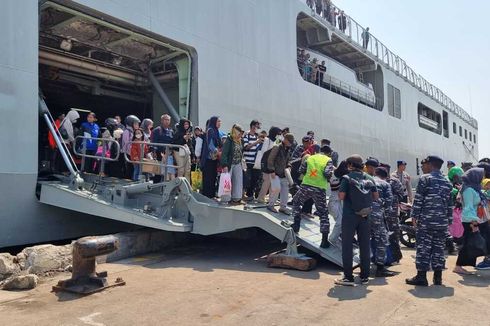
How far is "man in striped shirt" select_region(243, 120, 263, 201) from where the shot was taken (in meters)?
7.21

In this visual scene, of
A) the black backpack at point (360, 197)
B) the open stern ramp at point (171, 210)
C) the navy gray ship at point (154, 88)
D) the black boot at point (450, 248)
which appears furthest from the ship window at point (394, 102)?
the black backpack at point (360, 197)

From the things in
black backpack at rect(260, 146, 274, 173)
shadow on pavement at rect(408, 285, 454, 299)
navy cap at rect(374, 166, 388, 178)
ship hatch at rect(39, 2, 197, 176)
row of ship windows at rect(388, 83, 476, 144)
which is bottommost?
shadow on pavement at rect(408, 285, 454, 299)

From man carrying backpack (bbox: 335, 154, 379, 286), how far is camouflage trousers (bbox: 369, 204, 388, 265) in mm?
487

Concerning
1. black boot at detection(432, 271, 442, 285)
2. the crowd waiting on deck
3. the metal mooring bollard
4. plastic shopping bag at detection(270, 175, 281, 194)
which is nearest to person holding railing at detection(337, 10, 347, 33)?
the crowd waiting on deck

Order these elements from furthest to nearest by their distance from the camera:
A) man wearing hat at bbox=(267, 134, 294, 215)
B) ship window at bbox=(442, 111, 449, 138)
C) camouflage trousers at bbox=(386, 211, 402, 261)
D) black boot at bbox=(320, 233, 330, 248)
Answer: ship window at bbox=(442, 111, 449, 138) < man wearing hat at bbox=(267, 134, 294, 215) < camouflage trousers at bbox=(386, 211, 402, 261) < black boot at bbox=(320, 233, 330, 248)

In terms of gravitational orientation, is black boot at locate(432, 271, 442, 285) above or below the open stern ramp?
below

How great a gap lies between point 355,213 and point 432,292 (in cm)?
109

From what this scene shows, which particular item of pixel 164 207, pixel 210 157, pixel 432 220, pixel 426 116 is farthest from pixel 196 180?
pixel 426 116

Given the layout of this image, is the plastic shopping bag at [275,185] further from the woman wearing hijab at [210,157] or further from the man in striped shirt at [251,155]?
the woman wearing hijab at [210,157]

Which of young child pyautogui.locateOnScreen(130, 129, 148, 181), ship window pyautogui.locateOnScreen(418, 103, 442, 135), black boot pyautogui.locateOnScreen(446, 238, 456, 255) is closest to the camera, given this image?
black boot pyautogui.locateOnScreen(446, 238, 456, 255)

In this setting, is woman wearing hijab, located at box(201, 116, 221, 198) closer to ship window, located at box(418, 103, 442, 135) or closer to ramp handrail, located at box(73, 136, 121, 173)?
ramp handrail, located at box(73, 136, 121, 173)

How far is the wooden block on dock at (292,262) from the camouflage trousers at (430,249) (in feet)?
4.08

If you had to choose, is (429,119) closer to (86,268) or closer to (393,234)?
(393,234)

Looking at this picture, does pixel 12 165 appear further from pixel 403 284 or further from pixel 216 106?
pixel 403 284
